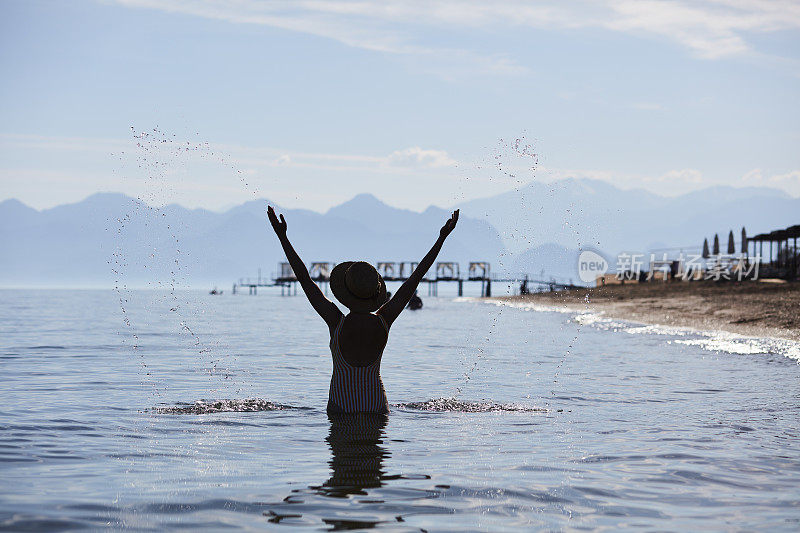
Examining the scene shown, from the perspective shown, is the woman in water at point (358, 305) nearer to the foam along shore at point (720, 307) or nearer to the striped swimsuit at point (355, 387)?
the striped swimsuit at point (355, 387)

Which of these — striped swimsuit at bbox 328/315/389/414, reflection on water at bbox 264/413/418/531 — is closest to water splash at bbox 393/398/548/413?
reflection on water at bbox 264/413/418/531

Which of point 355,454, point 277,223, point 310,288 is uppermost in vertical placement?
point 277,223

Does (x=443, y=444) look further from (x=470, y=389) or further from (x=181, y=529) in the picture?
(x=470, y=389)

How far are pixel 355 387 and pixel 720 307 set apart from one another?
102ft

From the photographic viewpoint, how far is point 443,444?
8133 mm

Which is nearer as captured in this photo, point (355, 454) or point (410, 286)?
point (355, 454)

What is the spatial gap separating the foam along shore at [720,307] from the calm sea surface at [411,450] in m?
12.2

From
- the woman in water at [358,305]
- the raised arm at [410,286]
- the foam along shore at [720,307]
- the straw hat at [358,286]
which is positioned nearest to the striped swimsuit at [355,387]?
the woman in water at [358,305]

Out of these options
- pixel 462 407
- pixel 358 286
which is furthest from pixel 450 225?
pixel 462 407

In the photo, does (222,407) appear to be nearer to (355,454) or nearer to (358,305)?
(355,454)

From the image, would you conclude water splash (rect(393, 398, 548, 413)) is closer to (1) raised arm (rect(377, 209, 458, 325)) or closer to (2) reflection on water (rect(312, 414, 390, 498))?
(2) reflection on water (rect(312, 414, 390, 498))

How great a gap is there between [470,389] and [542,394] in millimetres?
1228

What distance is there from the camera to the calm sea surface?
216 inches

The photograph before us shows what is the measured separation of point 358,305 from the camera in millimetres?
7441
